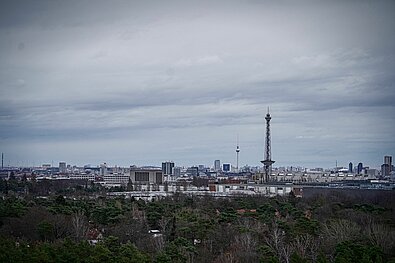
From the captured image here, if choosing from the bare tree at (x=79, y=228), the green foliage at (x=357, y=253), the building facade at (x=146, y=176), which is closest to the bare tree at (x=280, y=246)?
the green foliage at (x=357, y=253)

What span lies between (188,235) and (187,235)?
3 centimetres

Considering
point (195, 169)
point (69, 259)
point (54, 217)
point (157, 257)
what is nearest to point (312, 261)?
point (157, 257)

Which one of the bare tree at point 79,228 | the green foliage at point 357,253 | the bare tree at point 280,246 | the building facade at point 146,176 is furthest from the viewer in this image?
the building facade at point 146,176

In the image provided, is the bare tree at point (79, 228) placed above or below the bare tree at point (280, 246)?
above

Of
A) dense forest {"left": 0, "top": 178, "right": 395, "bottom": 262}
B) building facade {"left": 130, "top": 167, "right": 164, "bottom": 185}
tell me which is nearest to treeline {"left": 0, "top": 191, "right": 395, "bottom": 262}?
dense forest {"left": 0, "top": 178, "right": 395, "bottom": 262}

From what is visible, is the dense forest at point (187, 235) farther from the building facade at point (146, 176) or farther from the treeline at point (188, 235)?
the building facade at point (146, 176)

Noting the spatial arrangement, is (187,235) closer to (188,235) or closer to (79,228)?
(188,235)

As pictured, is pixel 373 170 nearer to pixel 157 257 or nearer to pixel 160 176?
pixel 160 176

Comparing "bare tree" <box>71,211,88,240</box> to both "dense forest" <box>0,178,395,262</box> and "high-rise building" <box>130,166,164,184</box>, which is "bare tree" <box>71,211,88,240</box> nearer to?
"dense forest" <box>0,178,395,262</box>

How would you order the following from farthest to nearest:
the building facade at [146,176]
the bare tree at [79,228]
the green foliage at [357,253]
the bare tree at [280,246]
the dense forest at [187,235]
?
the building facade at [146,176] < the bare tree at [79,228] < the bare tree at [280,246] < the dense forest at [187,235] < the green foliage at [357,253]

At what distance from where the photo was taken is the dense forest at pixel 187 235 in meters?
11.9

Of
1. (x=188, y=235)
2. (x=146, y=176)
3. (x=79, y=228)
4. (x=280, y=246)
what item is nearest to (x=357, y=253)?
(x=280, y=246)

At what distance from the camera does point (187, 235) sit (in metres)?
16.1

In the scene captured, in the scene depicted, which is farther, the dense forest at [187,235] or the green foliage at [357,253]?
the dense forest at [187,235]
